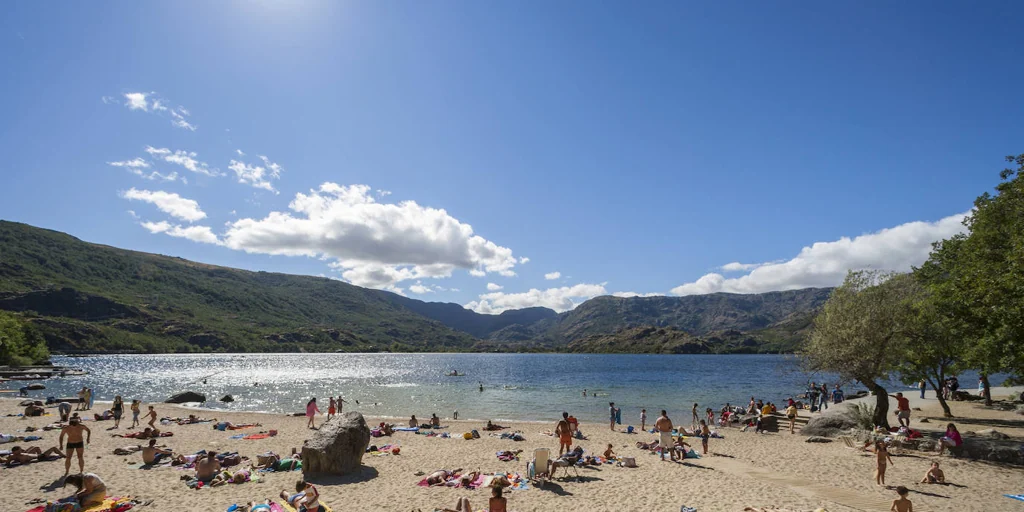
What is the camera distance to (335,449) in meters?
16.5

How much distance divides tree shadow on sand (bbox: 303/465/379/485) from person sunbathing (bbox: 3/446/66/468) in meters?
10.5

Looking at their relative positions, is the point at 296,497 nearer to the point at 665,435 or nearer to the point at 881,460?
the point at 665,435

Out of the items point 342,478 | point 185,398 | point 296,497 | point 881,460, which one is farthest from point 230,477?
point 185,398

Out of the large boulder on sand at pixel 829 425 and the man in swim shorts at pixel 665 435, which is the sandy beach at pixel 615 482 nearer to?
the man in swim shorts at pixel 665 435

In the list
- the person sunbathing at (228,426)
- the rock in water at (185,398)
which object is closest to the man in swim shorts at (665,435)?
the person sunbathing at (228,426)

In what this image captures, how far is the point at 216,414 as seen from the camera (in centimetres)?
3825

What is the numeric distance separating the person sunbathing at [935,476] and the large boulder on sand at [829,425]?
32.3 ft

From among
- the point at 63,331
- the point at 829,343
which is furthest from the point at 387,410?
the point at 63,331

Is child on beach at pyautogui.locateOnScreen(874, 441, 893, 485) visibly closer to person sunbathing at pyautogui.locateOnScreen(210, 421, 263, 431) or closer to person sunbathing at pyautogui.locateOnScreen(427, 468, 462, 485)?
person sunbathing at pyautogui.locateOnScreen(427, 468, 462, 485)

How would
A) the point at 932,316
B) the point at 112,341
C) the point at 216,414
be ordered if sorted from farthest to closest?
the point at 112,341
the point at 216,414
the point at 932,316

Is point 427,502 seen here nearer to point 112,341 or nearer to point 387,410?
point 387,410

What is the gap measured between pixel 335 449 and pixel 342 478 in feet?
3.26

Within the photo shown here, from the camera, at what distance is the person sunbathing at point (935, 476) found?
15.4 metres

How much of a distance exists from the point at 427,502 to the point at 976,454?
70.1ft
